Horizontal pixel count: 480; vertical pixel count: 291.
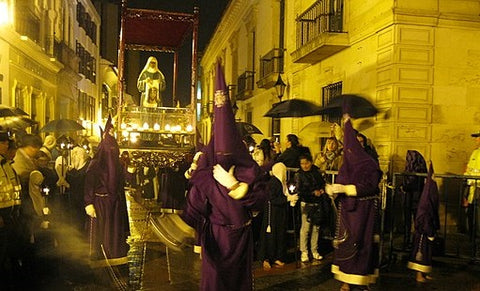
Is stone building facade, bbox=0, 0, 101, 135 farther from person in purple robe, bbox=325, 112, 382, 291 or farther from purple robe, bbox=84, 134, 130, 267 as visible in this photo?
person in purple robe, bbox=325, 112, 382, 291

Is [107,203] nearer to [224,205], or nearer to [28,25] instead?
[224,205]

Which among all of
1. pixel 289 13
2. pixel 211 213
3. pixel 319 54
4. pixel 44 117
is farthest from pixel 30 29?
pixel 211 213

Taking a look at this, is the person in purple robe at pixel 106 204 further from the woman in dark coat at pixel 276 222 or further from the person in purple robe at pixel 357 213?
the person in purple robe at pixel 357 213

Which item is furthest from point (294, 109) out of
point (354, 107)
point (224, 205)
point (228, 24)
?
point (228, 24)

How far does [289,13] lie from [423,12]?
9.05 m

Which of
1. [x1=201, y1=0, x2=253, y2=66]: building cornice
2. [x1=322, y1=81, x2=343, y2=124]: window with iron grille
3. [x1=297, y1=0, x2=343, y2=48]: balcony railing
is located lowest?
[x1=322, y1=81, x2=343, y2=124]: window with iron grille

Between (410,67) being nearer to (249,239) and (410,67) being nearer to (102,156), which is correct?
(102,156)

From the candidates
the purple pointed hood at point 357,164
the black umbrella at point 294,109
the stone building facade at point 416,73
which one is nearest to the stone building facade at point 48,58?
the black umbrella at point 294,109

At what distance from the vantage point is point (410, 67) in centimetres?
1080

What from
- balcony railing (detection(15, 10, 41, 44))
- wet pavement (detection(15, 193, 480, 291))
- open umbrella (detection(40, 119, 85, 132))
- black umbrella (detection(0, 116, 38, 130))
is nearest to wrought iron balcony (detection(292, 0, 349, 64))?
wet pavement (detection(15, 193, 480, 291))

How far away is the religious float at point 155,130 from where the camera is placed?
1420 centimetres

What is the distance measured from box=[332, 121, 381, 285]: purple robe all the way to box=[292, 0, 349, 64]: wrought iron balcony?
25.7 feet

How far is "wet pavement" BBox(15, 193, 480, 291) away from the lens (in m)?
6.65

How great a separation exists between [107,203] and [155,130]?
7.90 meters
